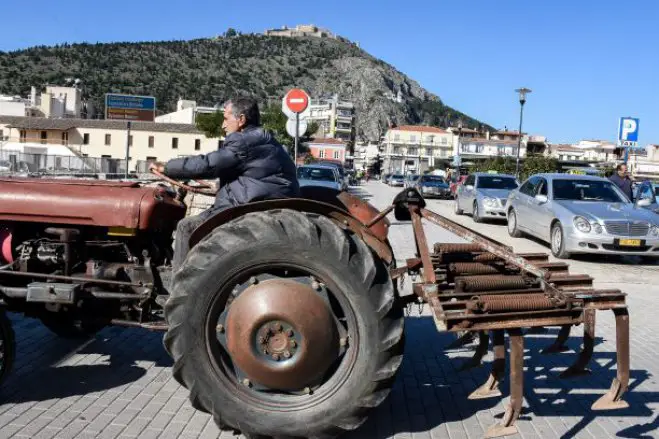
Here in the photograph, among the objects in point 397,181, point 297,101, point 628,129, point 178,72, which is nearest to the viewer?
point 297,101

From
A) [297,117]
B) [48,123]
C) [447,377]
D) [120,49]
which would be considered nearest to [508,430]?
[447,377]

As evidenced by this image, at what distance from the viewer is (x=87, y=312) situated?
4914mm

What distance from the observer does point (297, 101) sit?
1387cm

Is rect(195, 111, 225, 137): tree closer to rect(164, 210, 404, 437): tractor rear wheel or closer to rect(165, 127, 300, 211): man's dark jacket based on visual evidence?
rect(165, 127, 300, 211): man's dark jacket

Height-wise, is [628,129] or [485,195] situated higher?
[628,129]

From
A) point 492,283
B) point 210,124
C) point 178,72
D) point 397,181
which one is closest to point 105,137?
point 210,124

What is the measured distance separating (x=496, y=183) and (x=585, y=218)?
408 inches

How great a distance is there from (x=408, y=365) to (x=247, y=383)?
2.15 meters

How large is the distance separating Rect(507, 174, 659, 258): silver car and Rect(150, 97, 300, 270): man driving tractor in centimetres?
984

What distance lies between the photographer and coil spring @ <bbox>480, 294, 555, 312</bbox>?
398 centimetres

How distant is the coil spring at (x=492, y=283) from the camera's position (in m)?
4.40

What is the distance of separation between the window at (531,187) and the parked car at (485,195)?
11.2 ft

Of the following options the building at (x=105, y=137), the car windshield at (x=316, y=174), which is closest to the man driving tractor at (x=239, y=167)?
the car windshield at (x=316, y=174)

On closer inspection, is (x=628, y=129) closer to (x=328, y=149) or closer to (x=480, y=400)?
(x=480, y=400)
